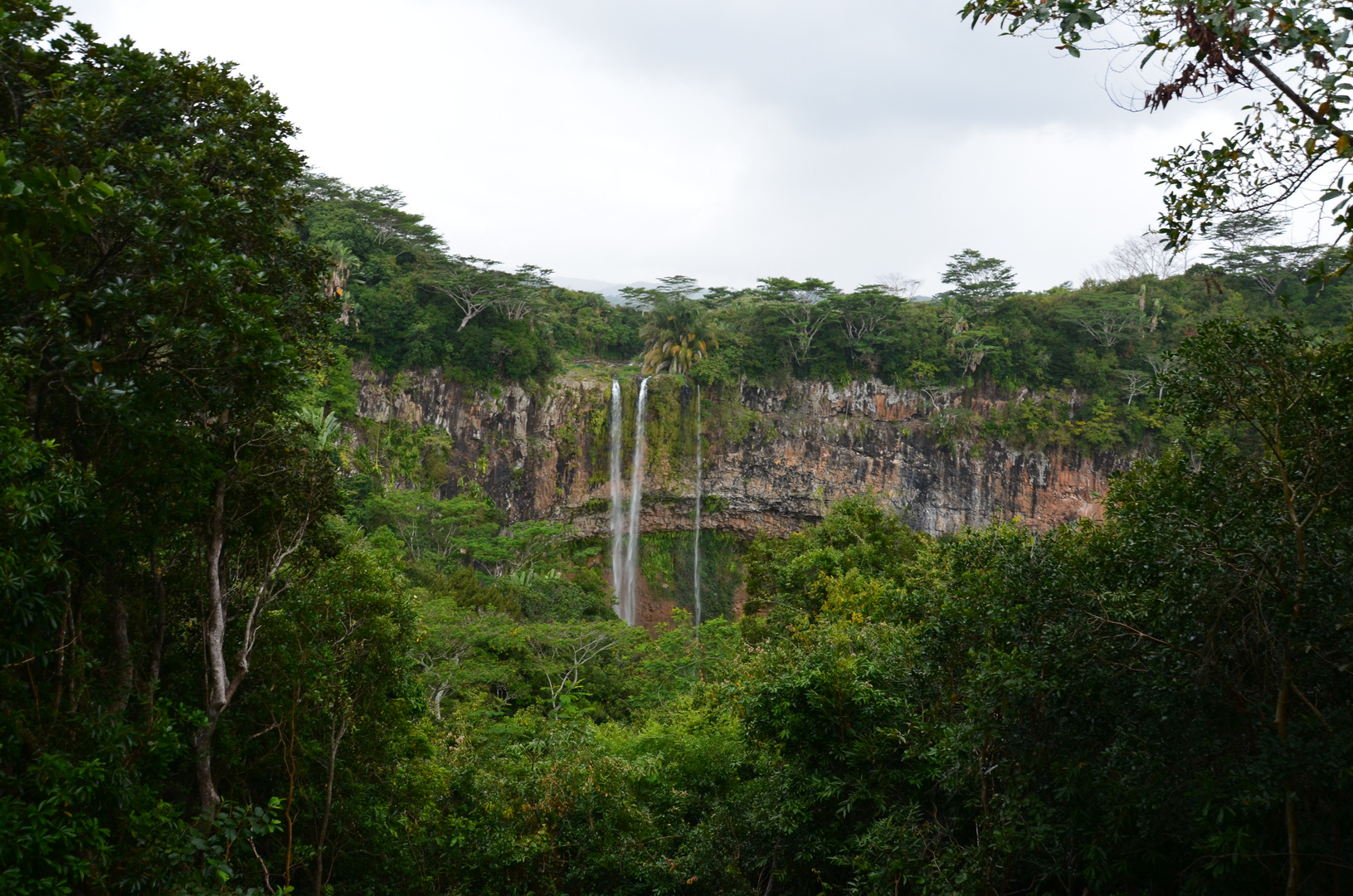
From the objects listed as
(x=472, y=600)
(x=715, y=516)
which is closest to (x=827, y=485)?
(x=715, y=516)

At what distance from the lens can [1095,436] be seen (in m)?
27.7

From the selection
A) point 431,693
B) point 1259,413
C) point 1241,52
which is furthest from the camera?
point 431,693

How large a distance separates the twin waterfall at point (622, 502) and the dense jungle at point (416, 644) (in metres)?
18.1

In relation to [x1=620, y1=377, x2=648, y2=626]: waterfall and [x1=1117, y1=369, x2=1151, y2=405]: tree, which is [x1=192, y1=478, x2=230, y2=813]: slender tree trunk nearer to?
[x1=620, y1=377, x2=648, y2=626]: waterfall

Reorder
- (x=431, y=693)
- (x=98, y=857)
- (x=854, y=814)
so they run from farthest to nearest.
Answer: (x=431, y=693)
(x=854, y=814)
(x=98, y=857)

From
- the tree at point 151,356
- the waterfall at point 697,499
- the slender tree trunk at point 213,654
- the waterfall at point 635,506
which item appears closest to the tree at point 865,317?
the waterfall at point 697,499

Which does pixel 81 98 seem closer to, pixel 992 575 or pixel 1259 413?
pixel 992 575

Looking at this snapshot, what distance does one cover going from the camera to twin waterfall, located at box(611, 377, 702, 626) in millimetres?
27844

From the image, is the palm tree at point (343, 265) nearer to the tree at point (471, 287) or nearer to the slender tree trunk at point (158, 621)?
the tree at point (471, 287)

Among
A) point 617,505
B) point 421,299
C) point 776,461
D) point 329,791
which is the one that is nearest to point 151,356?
point 329,791

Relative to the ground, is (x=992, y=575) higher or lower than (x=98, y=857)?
higher

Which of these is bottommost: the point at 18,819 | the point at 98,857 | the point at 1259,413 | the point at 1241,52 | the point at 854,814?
the point at 854,814

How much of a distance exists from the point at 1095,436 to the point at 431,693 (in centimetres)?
2351

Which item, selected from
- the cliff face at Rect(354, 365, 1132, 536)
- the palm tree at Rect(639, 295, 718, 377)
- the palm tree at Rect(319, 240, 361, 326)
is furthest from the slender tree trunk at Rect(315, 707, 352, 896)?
the palm tree at Rect(639, 295, 718, 377)
